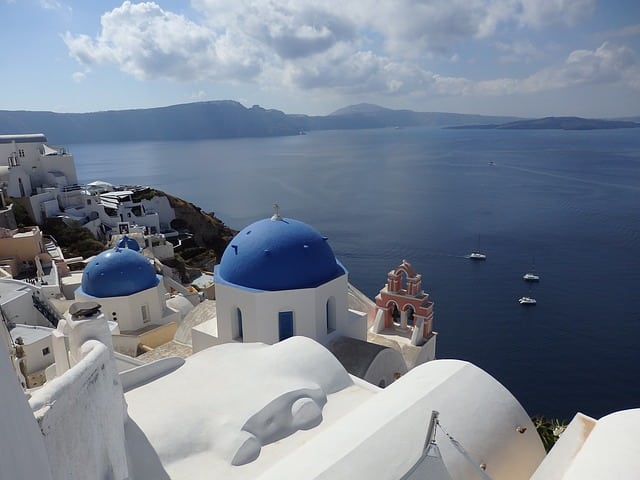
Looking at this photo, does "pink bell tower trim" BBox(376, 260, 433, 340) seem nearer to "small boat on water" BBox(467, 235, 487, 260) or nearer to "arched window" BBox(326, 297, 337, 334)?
"arched window" BBox(326, 297, 337, 334)

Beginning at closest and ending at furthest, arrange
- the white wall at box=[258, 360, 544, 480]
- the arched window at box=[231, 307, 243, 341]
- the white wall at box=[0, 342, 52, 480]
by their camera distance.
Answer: the white wall at box=[0, 342, 52, 480], the white wall at box=[258, 360, 544, 480], the arched window at box=[231, 307, 243, 341]

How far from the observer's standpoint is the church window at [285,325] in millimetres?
12805

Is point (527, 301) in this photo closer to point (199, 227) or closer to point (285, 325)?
point (285, 325)

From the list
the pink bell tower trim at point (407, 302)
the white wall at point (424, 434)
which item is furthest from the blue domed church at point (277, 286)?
the white wall at point (424, 434)

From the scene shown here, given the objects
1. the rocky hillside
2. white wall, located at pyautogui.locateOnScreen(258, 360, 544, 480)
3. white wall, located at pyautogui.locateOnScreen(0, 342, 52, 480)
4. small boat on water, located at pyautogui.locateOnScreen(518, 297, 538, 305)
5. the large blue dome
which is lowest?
small boat on water, located at pyautogui.locateOnScreen(518, 297, 538, 305)

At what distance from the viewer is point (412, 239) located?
5288cm

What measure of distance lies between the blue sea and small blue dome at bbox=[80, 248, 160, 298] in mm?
20706

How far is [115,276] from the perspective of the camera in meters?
18.2

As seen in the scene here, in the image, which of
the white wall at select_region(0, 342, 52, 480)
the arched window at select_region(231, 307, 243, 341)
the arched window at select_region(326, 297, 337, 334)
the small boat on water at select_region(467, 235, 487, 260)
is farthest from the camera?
the small boat on water at select_region(467, 235, 487, 260)

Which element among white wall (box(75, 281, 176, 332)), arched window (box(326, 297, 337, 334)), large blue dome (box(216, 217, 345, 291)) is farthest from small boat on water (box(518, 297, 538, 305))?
white wall (box(75, 281, 176, 332))

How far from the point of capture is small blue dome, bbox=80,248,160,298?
1805 cm

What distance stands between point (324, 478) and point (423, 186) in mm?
82648

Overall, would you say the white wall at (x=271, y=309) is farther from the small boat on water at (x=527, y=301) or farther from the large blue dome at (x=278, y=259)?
the small boat on water at (x=527, y=301)

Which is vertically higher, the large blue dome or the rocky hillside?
the large blue dome
